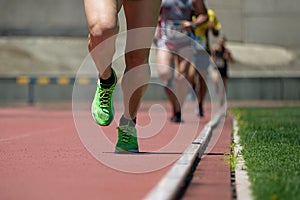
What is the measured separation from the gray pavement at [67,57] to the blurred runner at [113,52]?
2474 cm

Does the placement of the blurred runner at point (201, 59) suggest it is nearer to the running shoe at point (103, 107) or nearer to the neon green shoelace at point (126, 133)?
the neon green shoelace at point (126, 133)

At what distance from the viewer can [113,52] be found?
7.09 metres

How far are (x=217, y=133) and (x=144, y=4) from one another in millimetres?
3355

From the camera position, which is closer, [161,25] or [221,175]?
[221,175]

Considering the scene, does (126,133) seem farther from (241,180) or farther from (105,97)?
(241,180)

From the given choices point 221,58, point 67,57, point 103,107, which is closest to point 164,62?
point 103,107

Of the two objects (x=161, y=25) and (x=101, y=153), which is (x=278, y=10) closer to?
(x=161, y=25)

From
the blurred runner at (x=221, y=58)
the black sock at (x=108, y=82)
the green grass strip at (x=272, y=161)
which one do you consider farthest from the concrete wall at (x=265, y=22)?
the black sock at (x=108, y=82)

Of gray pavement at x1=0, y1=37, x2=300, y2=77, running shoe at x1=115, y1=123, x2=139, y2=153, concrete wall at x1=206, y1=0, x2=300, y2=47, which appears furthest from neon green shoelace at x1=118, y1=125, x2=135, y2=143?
concrete wall at x1=206, y1=0, x2=300, y2=47

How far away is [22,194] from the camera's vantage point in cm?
485

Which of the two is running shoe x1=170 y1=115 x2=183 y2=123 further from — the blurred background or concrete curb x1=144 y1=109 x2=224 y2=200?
the blurred background

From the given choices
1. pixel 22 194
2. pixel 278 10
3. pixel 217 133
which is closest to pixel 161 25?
pixel 217 133

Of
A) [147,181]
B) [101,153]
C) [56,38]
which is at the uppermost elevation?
[147,181]

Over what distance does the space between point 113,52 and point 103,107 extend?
0.43 metres
